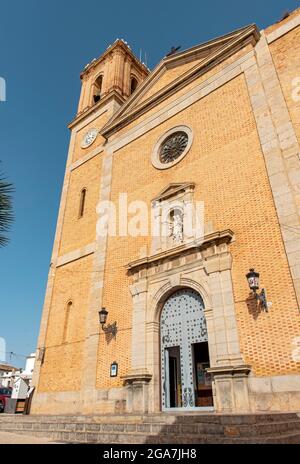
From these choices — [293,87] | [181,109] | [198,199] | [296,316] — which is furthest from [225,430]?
[181,109]

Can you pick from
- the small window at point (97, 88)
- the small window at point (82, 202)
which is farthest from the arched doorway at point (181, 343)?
the small window at point (97, 88)

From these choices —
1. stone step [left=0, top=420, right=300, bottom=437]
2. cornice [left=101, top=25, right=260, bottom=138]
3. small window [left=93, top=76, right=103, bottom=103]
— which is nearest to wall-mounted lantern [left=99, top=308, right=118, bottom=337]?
stone step [left=0, top=420, right=300, bottom=437]

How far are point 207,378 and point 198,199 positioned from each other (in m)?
6.37

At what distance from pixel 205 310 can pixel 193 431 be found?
390 centimetres

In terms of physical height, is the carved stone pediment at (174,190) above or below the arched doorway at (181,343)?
above

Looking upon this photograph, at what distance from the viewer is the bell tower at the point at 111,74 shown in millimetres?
19781

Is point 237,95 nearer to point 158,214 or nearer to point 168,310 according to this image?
point 158,214

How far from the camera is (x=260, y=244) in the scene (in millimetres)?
8742

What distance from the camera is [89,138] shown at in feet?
59.8

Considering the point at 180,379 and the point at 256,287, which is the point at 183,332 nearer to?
the point at 180,379

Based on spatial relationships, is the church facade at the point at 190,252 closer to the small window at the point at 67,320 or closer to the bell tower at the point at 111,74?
the small window at the point at 67,320

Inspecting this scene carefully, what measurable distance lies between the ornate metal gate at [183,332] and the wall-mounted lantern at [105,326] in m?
1.77

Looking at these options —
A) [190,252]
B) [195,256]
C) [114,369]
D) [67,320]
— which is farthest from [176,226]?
[67,320]

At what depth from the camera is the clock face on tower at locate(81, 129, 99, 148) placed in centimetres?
1785
